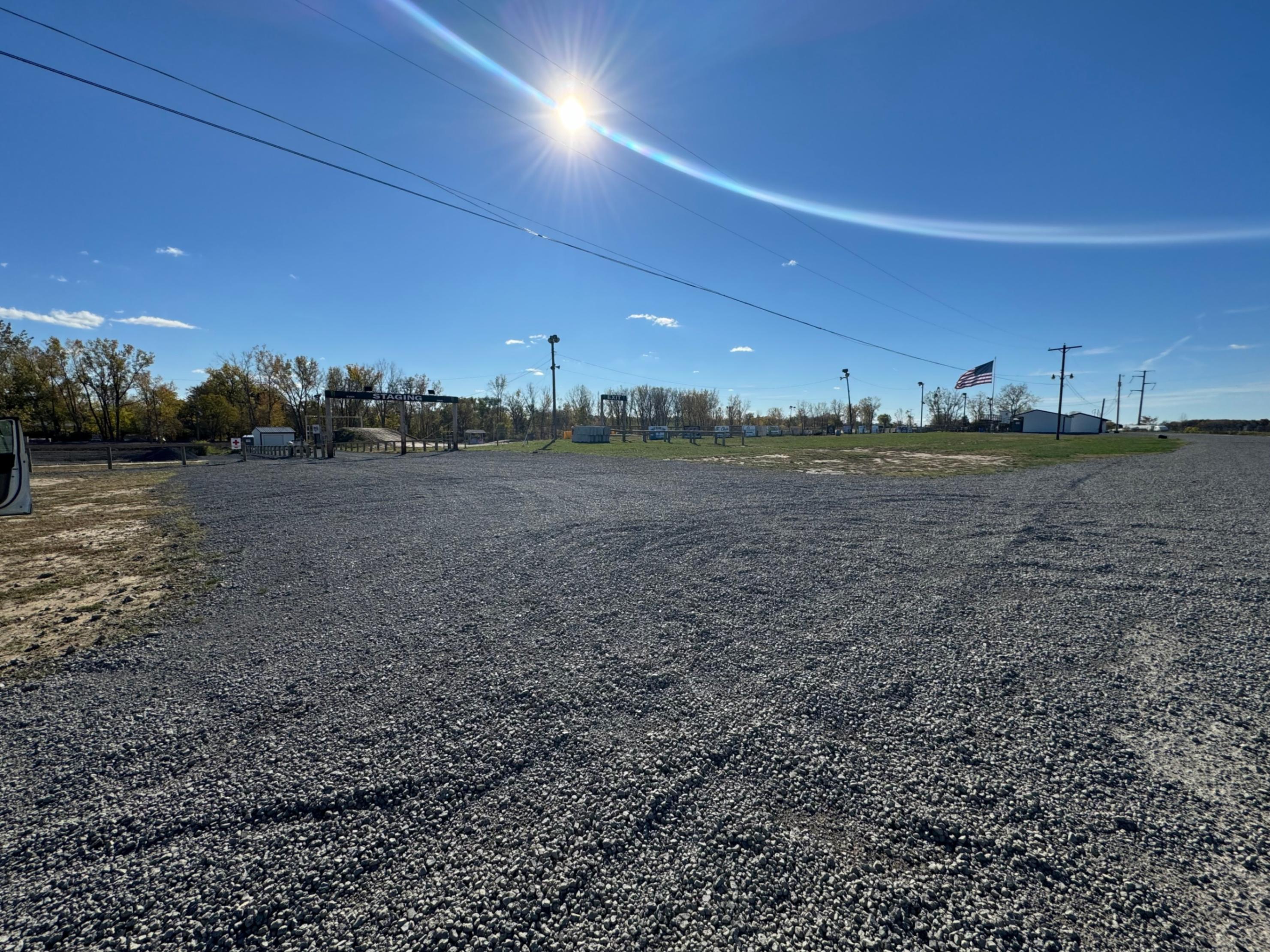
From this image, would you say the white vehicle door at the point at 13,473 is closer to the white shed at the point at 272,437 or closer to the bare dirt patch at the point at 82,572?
the bare dirt patch at the point at 82,572

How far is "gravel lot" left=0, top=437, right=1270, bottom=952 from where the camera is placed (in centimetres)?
188

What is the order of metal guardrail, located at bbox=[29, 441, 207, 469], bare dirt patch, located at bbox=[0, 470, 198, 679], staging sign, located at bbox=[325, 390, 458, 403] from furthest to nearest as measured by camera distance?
1. staging sign, located at bbox=[325, 390, 458, 403]
2. metal guardrail, located at bbox=[29, 441, 207, 469]
3. bare dirt patch, located at bbox=[0, 470, 198, 679]

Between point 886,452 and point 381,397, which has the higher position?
point 381,397

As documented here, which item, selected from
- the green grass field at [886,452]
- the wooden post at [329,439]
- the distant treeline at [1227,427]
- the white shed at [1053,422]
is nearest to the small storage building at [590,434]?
the green grass field at [886,452]

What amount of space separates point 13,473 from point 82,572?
2674mm

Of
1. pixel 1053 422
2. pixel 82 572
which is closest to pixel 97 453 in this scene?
pixel 82 572

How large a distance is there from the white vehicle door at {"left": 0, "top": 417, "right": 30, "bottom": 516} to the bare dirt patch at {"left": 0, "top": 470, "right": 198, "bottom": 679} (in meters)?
0.65

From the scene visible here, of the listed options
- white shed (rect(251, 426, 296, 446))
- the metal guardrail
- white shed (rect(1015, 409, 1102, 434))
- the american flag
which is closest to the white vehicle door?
the metal guardrail

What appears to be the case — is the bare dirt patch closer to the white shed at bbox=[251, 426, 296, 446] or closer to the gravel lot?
the gravel lot

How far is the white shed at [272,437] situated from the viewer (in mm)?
35219

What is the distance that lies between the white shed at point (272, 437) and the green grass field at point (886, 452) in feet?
43.7

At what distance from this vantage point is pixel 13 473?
7.35m

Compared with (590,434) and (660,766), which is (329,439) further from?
(660,766)

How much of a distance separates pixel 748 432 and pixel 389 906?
87.2 metres
